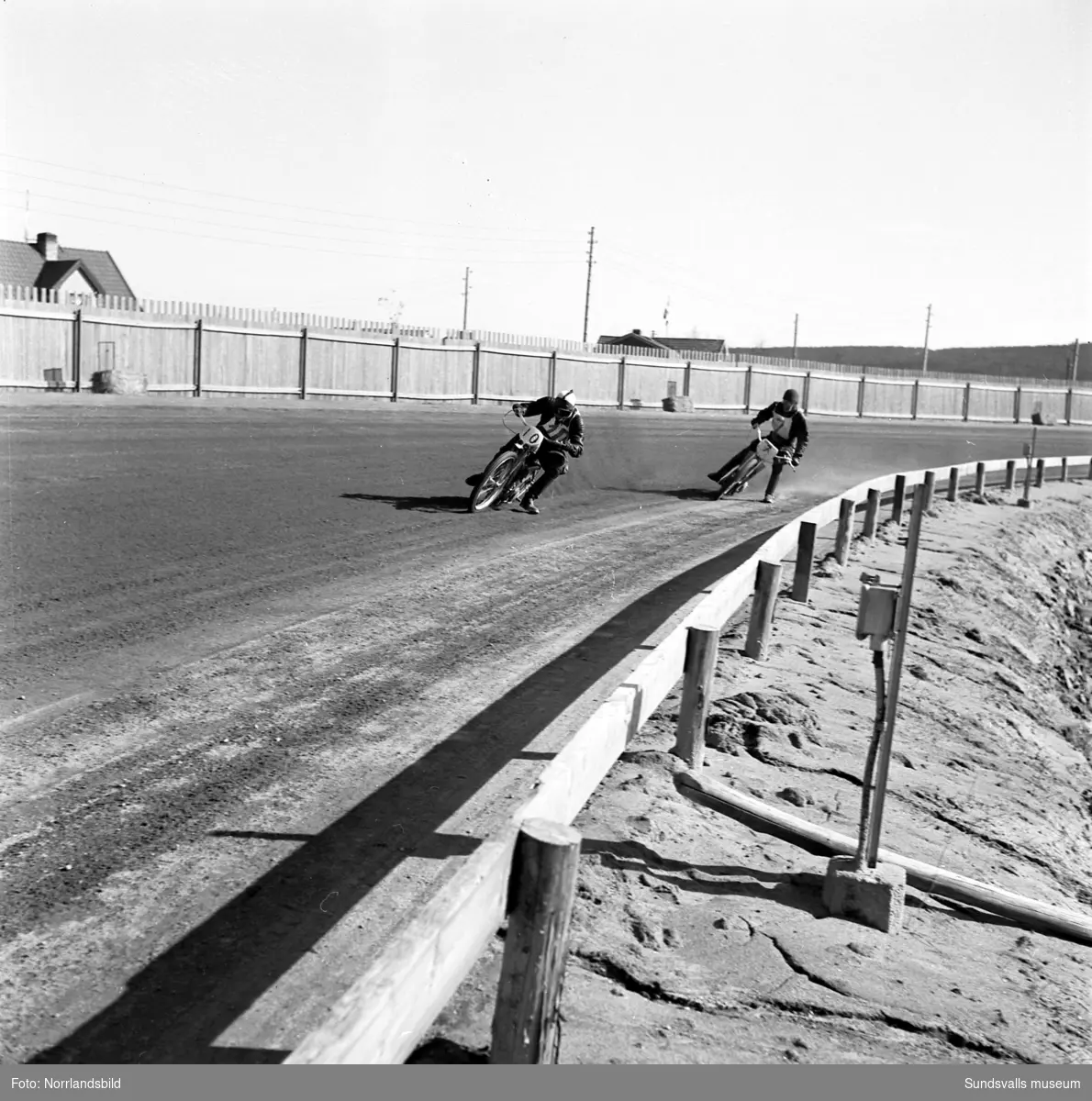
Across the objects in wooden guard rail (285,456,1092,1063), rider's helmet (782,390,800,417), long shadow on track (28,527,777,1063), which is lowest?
long shadow on track (28,527,777,1063)

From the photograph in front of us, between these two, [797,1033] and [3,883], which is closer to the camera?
[797,1033]

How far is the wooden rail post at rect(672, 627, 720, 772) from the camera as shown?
7.31m

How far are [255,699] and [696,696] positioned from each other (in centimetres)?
259

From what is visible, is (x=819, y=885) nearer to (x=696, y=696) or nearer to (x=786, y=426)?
(x=696, y=696)

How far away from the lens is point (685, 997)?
467 centimetres

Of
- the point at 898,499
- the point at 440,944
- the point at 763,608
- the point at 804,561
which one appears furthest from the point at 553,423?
the point at 440,944

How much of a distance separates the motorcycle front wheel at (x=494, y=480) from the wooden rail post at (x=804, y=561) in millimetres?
4576

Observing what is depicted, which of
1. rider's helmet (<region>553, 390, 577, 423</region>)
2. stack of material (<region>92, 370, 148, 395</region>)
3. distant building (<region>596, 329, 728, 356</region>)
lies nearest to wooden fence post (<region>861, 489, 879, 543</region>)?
rider's helmet (<region>553, 390, 577, 423</region>)

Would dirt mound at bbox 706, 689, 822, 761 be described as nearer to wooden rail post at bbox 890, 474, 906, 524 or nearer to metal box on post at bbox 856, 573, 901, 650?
metal box on post at bbox 856, 573, 901, 650

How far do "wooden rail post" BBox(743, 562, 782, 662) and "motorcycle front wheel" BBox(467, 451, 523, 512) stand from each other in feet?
21.1

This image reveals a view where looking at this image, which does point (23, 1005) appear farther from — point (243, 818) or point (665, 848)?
point (665, 848)

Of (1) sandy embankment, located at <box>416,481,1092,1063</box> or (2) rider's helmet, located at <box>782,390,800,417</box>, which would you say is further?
(2) rider's helmet, located at <box>782,390,800,417</box>

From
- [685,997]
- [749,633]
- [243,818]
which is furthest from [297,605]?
[685,997]

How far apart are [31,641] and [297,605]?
2.27 m
